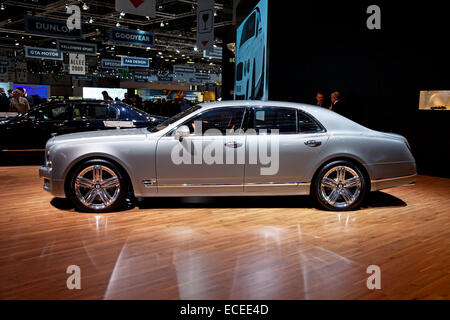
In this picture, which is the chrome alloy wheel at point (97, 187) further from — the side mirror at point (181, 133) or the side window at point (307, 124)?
the side window at point (307, 124)

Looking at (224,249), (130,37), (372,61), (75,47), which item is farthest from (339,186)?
(75,47)

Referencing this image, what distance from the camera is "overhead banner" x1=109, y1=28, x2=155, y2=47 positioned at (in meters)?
15.3

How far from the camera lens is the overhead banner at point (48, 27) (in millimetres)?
12484

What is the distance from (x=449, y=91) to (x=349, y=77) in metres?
2.09

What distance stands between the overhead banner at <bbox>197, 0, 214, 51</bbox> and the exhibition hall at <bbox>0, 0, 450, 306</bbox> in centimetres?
337

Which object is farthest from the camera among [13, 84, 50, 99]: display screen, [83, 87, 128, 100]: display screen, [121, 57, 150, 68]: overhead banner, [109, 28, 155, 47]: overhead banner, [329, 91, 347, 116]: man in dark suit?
[83, 87, 128, 100]: display screen

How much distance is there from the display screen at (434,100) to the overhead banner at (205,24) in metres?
7.59

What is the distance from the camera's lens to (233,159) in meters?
4.75

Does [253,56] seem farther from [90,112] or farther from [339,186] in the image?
[339,186]

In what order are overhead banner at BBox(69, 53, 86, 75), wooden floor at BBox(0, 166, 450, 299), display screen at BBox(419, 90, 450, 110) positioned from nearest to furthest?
wooden floor at BBox(0, 166, 450, 299) → display screen at BBox(419, 90, 450, 110) → overhead banner at BBox(69, 53, 86, 75)

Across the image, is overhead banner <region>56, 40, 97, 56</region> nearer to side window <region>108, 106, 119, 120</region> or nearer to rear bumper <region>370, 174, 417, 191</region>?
side window <region>108, 106, 119, 120</region>

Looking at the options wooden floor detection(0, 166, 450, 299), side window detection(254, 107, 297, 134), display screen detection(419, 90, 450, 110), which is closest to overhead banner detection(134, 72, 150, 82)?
display screen detection(419, 90, 450, 110)
